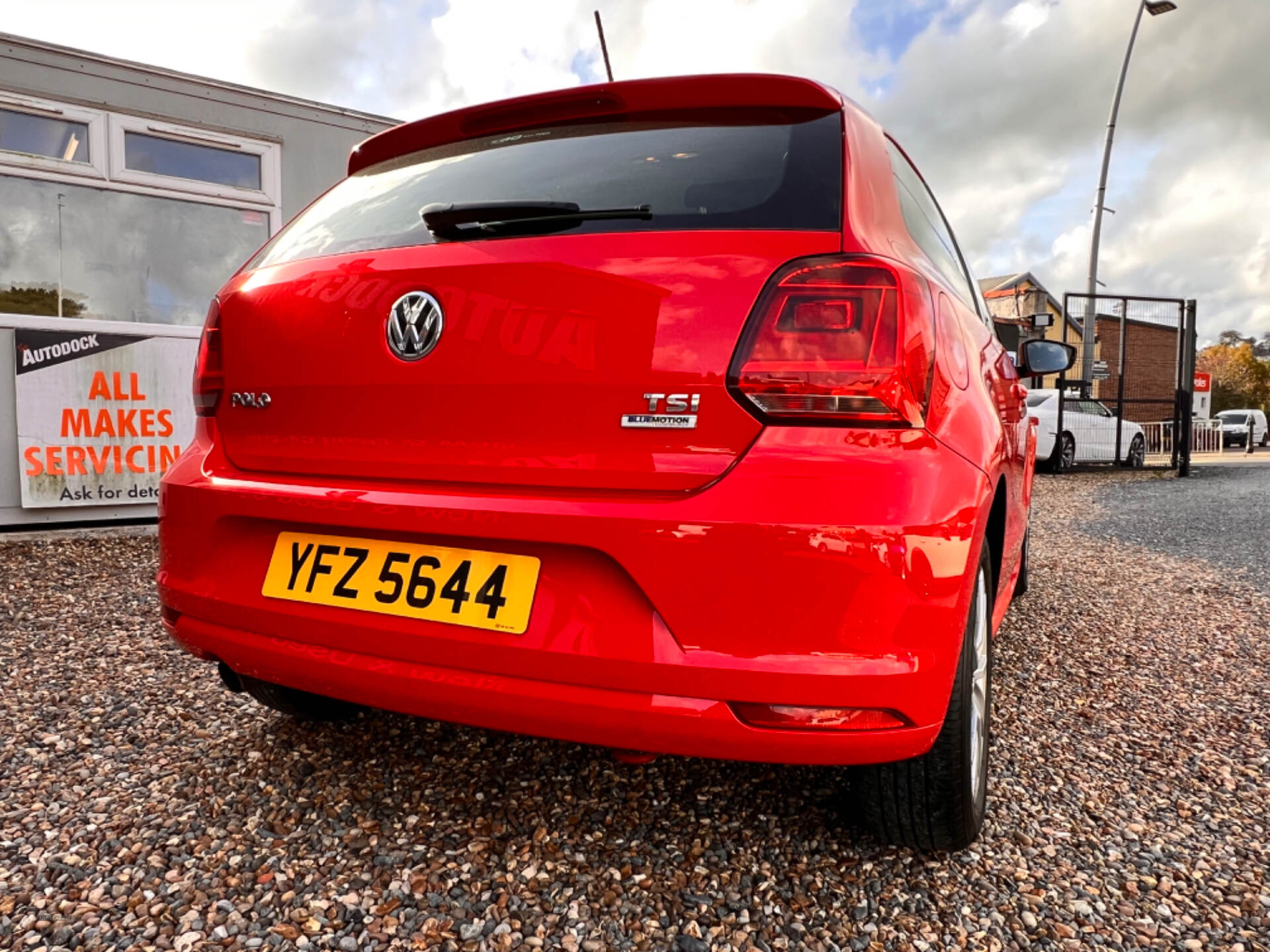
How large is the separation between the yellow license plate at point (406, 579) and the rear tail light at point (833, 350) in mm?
513

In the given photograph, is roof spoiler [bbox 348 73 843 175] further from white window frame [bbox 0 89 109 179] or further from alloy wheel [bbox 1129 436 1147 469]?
alloy wheel [bbox 1129 436 1147 469]

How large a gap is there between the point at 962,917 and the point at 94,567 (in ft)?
15.5

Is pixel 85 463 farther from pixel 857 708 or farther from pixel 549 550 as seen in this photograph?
pixel 857 708

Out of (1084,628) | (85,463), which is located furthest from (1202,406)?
(85,463)

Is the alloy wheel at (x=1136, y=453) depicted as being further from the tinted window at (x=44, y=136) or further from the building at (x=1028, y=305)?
the tinted window at (x=44, y=136)

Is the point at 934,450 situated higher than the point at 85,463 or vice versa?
the point at 934,450

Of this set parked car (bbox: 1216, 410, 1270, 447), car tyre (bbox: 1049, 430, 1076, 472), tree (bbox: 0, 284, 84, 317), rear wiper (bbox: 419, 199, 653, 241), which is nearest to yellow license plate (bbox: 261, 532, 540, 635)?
rear wiper (bbox: 419, 199, 653, 241)

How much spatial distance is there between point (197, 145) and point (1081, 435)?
12.5 meters

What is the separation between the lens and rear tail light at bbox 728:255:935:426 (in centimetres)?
137

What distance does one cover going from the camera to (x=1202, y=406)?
2712 cm

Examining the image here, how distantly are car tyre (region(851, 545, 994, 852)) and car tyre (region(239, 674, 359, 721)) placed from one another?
1333 millimetres

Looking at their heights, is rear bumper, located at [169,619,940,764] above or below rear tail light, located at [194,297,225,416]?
below

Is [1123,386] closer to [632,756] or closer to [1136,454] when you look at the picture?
[1136,454]

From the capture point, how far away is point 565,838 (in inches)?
72.7
